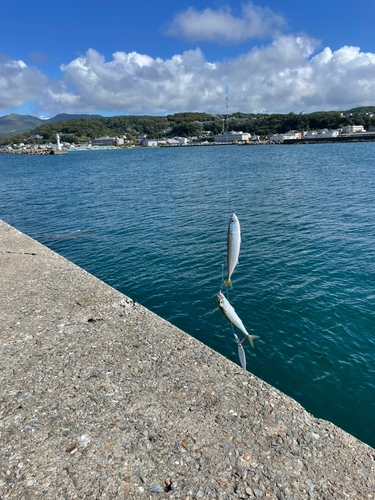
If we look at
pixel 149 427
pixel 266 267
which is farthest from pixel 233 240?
pixel 266 267

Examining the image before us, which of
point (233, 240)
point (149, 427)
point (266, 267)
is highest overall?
point (233, 240)

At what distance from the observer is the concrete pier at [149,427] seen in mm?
5762

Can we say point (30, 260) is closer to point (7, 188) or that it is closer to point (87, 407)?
point (87, 407)

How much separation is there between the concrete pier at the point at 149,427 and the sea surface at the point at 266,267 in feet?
10.1

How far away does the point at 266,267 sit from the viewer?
62.4 feet

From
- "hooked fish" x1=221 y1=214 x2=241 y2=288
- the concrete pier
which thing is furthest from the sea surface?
"hooked fish" x1=221 y1=214 x2=241 y2=288

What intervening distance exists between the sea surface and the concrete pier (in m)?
3.08

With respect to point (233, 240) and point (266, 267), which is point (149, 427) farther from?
point (266, 267)

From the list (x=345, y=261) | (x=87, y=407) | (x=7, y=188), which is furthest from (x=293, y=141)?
(x=87, y=407)

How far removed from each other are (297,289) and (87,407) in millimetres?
11950

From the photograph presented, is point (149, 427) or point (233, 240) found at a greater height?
point (233, 240)

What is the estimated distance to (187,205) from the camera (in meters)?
37.1

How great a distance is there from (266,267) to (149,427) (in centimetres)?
1360

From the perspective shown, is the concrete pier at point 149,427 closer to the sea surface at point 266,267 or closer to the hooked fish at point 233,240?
the sea surface at point 266,267
